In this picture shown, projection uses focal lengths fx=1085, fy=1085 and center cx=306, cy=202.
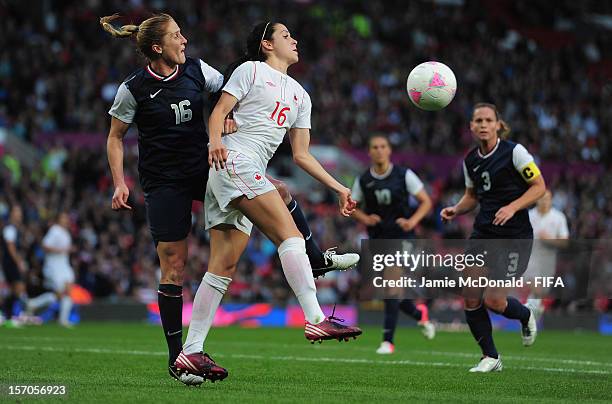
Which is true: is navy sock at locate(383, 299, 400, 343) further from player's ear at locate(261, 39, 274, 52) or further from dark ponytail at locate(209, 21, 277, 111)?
player's ear at locate(261, 39, 274, 52)

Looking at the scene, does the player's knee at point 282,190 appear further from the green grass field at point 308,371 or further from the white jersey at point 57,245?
the white jersey at point 57,245

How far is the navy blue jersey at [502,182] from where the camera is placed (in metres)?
9.90

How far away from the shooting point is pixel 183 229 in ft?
25.7

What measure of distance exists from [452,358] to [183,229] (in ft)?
15.2

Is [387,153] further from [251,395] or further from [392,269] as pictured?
[251,395]

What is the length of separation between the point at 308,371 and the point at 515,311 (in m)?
2.22

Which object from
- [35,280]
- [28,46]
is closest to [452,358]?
[35,280]

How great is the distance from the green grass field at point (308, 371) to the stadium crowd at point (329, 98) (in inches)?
263

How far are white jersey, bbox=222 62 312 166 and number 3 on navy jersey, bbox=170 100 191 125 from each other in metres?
0.40

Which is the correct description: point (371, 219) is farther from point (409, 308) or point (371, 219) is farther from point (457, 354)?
point (457, 354)

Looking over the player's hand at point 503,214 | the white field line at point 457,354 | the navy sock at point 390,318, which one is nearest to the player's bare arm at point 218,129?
the player's hand at point 503,214

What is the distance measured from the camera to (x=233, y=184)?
7316 mm

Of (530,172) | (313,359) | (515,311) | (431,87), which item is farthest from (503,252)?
(313,359)

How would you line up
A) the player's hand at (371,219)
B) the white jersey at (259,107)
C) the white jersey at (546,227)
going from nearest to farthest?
the white jersey at (259,107) → the player's hand at (371,219) → the white jersey at (546,227)
